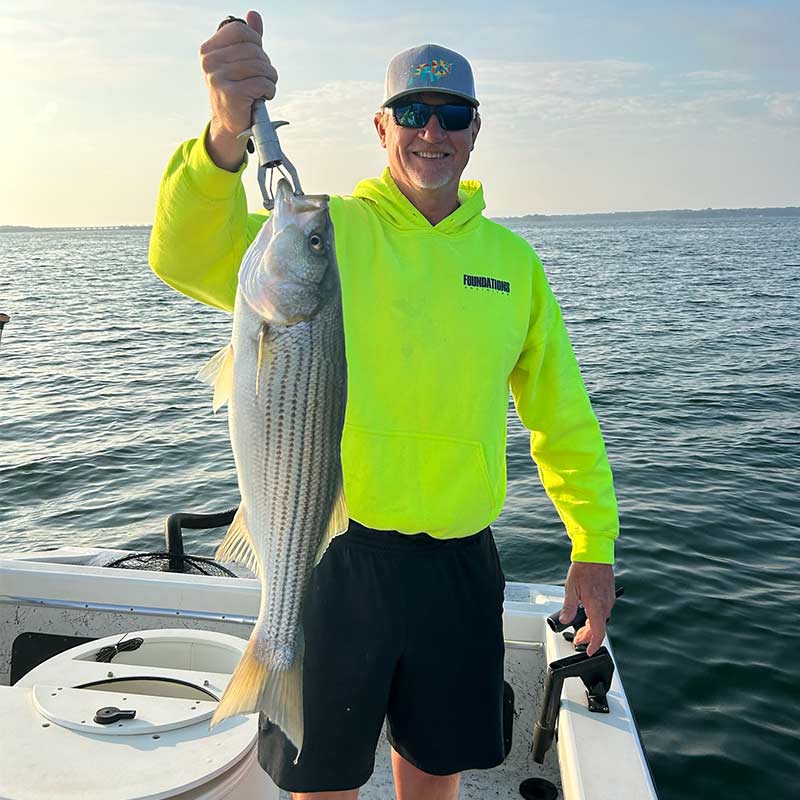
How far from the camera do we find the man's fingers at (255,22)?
84.2 inches

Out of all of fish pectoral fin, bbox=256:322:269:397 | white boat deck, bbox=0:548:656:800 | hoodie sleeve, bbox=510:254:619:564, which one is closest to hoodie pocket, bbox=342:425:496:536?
hoodie sleeve, bbox=510:254:619:564

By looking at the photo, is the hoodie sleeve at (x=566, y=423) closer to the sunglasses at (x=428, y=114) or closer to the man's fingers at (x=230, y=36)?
the sunglasses at (x=428, y=114)

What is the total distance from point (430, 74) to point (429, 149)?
0.82 ft

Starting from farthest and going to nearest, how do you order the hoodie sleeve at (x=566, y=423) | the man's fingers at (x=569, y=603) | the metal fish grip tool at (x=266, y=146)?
the man's fingers at (x=569, y=603)
the hoodie sleeve at (x=566, y=423)
the metal fish grip tool at (x=266, y=146)

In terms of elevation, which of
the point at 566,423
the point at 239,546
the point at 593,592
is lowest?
the point at 593,592

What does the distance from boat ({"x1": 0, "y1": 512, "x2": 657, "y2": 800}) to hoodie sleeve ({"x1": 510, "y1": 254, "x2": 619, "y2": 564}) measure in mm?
767

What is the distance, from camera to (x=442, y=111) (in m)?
2.85

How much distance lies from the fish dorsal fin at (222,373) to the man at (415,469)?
0.38 m

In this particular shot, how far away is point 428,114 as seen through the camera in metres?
2.86

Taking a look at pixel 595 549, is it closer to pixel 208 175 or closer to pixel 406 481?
pixel 406 481

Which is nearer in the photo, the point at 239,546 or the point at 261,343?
the point at 261,343

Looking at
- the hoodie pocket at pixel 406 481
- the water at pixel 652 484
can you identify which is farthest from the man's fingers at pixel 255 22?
the water at pixel 652 484

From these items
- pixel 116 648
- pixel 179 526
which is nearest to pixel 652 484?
pixel 179 526

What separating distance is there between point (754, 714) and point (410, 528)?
463 centimetres
